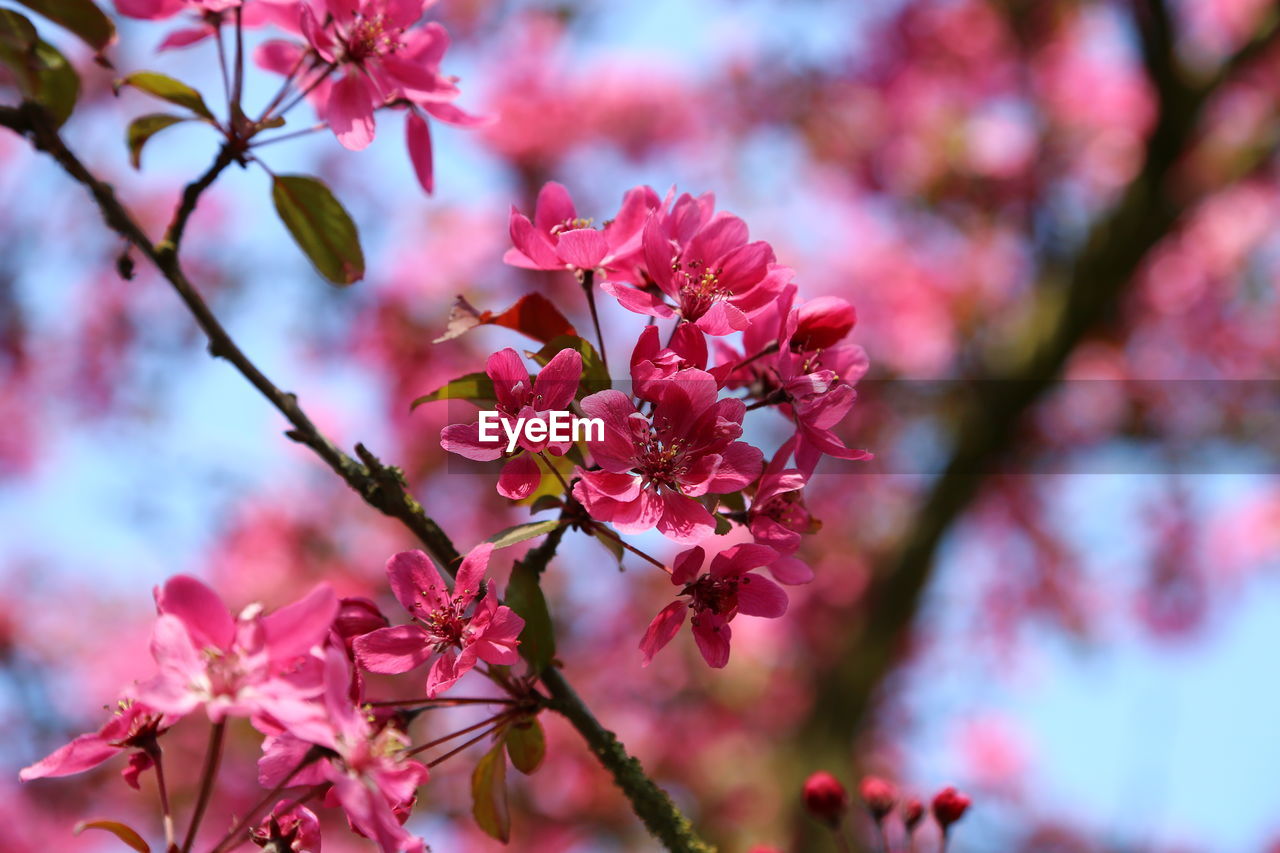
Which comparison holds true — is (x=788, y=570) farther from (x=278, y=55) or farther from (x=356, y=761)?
(x=278, y=55)

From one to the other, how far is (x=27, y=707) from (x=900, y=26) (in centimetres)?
538

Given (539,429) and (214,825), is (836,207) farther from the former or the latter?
(539,429)

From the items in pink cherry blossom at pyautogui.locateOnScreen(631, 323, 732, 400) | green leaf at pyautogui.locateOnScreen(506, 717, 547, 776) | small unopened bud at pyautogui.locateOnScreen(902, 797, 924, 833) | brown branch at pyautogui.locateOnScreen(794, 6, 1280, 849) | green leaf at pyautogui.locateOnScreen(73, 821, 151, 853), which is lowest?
green leaf at pyautogui.locateOnScreen(73, 821, 151, 853)

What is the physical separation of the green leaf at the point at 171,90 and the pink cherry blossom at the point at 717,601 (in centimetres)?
67

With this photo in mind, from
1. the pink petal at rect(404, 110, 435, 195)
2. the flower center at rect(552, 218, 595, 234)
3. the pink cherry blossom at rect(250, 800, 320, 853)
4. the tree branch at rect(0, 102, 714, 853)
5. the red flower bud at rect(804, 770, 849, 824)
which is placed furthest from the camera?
the red flower bud at rect(804, 770, 849, 824)

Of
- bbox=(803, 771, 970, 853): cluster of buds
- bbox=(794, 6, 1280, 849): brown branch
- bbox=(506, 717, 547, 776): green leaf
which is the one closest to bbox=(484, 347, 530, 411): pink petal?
bbox=(506, 717, 547, 776): green leaf

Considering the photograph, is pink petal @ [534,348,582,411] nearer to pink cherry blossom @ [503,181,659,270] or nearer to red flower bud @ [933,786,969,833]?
pink cherry blossom @ [503,181,659,270]

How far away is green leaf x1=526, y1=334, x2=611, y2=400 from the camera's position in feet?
2.97

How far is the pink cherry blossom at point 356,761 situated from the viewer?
0.70 meters

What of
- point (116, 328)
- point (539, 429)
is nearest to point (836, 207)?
point (116, 328)

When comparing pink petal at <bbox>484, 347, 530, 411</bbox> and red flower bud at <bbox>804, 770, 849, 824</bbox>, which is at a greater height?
pink petal at <bbox>484, 347, 530, 411</bbox>

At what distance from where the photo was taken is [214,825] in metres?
4.64

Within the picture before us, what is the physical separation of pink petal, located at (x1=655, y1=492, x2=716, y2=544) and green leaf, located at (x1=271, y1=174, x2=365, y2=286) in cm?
47

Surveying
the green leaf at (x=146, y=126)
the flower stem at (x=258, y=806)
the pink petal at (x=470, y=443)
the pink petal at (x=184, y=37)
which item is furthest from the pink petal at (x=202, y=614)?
the pink petal at (x=184, y=37)
